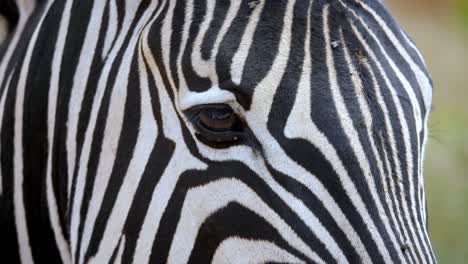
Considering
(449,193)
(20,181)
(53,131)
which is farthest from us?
(449,193)

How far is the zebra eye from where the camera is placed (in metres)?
2.74

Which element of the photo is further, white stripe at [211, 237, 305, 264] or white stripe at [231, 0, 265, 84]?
white stripe at [231, 0, 265, 84]

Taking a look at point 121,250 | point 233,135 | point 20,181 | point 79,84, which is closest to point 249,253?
point 233,135

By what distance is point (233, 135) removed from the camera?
2736 millimetres

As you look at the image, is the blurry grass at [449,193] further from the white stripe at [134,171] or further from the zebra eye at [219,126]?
the zebra eye at [219,126]

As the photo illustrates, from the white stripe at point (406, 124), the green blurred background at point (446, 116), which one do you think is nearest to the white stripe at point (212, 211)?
the white stripe at point (406, 124)

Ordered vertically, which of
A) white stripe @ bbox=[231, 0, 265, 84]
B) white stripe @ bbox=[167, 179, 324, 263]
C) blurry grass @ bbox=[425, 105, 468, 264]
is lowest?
blurry grass @ bbox=[425, 105, 468, 264]

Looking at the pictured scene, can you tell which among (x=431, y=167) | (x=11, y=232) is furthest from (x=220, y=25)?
(x=431, y=167)

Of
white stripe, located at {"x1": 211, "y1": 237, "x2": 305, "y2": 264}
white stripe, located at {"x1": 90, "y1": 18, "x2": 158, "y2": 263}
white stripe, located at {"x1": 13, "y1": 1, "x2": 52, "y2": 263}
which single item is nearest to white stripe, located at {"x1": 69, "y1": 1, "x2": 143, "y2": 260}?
white stripe, located at {"x1": 90, "y1": 18, "x2": 158, "y2": 263}

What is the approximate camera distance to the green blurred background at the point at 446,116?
11.3 metres

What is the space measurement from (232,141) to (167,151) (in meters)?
0.26

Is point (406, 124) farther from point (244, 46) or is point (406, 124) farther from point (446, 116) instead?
point (446, 116)

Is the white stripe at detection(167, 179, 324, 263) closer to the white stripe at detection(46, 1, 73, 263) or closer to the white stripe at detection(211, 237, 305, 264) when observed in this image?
the white stripe at detection(211, 237, 305, 264)

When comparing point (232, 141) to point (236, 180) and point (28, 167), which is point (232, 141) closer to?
point (236, 180)
